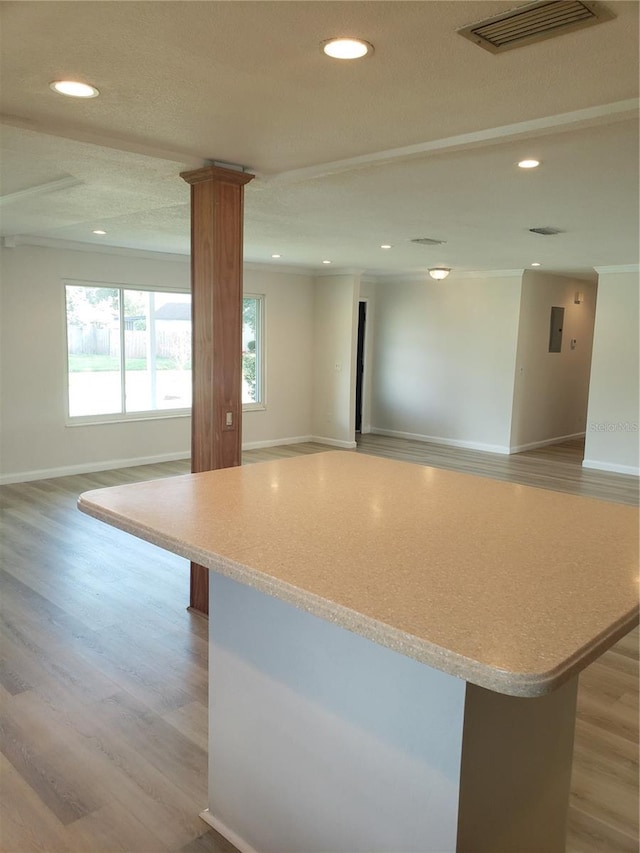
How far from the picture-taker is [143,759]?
239cm

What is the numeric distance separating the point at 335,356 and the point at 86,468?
365 cm

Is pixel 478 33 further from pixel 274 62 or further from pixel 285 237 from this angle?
pixel 285 237

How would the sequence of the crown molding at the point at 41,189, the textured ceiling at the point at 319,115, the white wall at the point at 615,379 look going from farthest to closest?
the white wall at the point at 615,379 < the crown molding at the point at 41,189 < the textured ceiling at the point at 319,115

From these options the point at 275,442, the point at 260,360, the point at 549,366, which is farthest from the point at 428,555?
the point at 549,366

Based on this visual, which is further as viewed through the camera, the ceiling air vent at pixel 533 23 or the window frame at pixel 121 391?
the window frame at pixel 121 391

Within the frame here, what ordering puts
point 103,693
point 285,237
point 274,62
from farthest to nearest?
point 285,237
point 103,693
point 274,62

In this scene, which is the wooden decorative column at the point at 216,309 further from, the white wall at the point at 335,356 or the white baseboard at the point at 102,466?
the white wall at the point at 335,356

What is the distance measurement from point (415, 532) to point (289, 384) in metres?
7.48

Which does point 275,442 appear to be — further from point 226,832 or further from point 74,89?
point 226,832

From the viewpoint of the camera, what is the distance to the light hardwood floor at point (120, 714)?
81.9 inches

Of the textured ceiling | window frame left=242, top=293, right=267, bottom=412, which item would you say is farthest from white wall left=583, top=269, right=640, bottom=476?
window frame left=242, top=293, right=267, bottom=412

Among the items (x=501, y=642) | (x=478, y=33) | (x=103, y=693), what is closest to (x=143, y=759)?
(x=103, y=693)

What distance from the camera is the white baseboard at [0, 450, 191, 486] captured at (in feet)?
21.4

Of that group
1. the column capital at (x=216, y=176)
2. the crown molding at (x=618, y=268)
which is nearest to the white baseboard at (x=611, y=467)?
the crown molding at (x=618, y=268)
